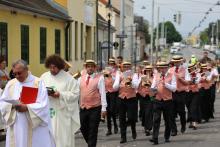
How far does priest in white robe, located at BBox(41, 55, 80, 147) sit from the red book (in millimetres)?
1541

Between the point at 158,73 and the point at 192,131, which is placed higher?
the point at 158,73

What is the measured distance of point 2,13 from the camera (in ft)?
74.9

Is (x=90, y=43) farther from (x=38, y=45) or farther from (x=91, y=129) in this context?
(x=91, y=129)

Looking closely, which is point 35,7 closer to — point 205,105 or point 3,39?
point 3,39

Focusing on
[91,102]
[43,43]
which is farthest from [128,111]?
[43,43]

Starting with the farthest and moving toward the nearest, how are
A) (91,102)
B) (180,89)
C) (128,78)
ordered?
(180,89), (128,78), (91,102)

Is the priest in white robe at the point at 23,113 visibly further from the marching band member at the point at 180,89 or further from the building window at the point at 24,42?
the building window at the point at 24,42

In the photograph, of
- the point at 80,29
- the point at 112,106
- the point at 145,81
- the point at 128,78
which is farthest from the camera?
the point at 80,29

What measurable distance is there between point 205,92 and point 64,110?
9.64 metres

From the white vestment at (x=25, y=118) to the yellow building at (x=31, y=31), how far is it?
562 inches

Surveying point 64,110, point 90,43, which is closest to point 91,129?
point 64,110

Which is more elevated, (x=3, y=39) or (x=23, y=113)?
(x=3, y=39)

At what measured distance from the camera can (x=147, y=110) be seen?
15.5 m

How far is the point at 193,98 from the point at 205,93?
152 cm
